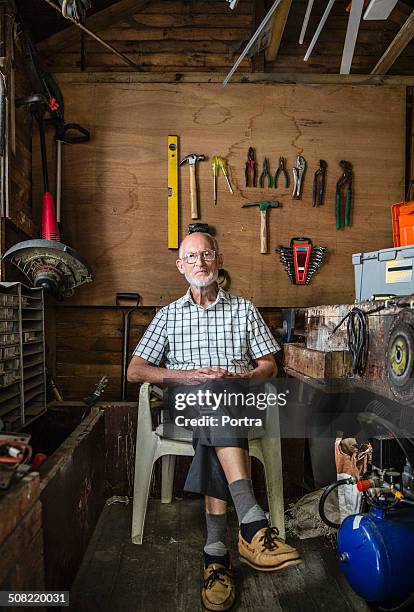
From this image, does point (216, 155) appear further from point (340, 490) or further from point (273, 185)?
point (340, 490)

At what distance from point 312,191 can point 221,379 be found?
1.49m

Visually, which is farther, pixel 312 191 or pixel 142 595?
pixel 312 191

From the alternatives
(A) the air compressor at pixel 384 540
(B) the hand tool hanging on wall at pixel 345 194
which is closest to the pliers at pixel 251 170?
(B) the hand tool hanging on wall at pixel 345 194

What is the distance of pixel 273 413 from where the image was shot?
2217 mm

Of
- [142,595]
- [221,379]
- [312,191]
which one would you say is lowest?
[142,595]

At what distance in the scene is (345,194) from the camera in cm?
307

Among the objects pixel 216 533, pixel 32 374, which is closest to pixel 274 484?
pixel 216 533

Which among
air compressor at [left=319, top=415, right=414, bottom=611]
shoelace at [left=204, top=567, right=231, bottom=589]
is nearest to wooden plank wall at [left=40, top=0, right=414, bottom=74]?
air compressor at [left=319, top=415, right=414, bottom=611]

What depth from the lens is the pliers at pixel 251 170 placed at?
3029 mm

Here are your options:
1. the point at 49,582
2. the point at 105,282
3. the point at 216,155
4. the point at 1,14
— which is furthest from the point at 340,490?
the point at 1,14

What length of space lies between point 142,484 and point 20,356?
0.76m

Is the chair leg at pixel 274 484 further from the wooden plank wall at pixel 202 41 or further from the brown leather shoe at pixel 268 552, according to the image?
the wooden plank wall at pixel 202 41

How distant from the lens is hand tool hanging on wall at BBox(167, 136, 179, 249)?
3014 millimetres

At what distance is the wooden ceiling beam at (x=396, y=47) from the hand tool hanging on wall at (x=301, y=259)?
1.10 m
